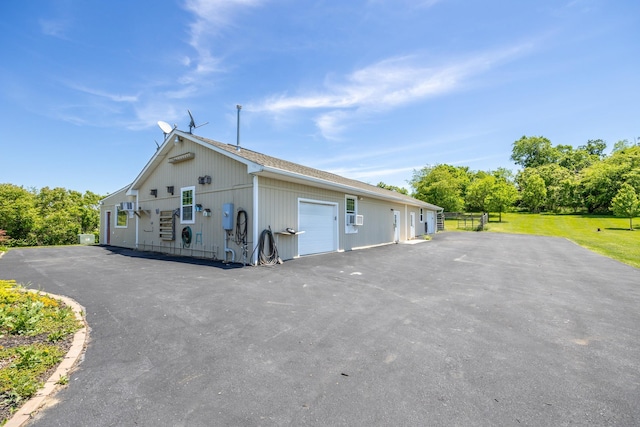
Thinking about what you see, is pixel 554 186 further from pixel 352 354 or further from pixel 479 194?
pixel 352 354

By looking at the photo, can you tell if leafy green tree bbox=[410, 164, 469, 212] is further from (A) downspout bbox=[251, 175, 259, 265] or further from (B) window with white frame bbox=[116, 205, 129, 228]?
(B) window with white frame bbox=[116, 205, 129, 228]

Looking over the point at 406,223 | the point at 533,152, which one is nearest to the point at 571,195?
the point at 533,152

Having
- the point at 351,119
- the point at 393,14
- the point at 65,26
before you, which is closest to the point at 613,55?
the point at 393,14

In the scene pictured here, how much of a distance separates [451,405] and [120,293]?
18.5 ft

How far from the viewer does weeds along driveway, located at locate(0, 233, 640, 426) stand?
1.94 m

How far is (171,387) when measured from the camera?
7.27ft

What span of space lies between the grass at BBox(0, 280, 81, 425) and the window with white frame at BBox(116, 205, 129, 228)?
11.1 metres

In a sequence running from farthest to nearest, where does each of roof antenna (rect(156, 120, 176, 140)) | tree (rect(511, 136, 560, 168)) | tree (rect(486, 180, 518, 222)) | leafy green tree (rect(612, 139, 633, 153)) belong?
tree (rect(511, 136, 560, 168)), leafy green tree (rect(612, 139, 633, 153)), tree (rect(486, 180, 518, 222)), roof antenna (rect(156, 120, 176, 140))

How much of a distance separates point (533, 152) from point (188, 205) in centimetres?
7688

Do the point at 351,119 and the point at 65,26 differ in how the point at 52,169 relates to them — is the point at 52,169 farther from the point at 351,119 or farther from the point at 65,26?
the point at 351,119

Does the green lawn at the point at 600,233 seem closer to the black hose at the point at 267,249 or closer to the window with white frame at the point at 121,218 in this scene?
the black hose at the point at 267,249

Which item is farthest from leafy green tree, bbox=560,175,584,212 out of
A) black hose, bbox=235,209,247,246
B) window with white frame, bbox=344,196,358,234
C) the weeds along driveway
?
black hose, bbox=235,209,247,246

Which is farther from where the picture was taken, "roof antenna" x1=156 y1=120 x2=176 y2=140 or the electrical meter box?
"roof antenna" x1=156 y1=120 x2=176 y2=140

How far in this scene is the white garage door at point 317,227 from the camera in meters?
9.88
